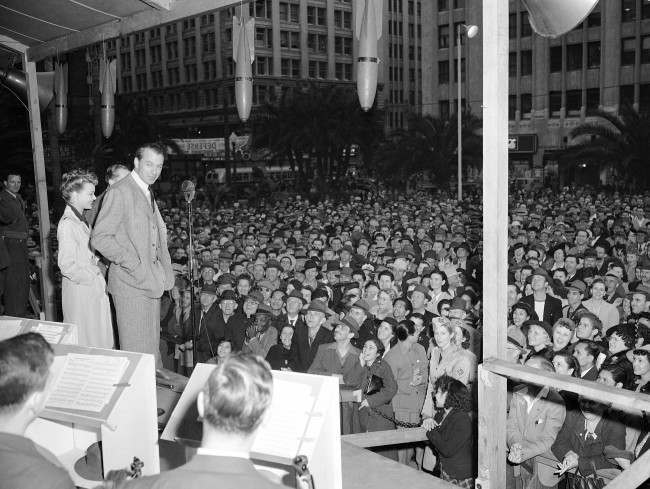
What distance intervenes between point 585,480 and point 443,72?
58.2m

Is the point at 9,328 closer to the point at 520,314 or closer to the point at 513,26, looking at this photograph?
the point at 520,314

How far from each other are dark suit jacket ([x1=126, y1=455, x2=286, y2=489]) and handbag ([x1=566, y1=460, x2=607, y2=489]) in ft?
12.4

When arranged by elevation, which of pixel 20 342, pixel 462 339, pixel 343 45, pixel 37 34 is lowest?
pixel 462 339

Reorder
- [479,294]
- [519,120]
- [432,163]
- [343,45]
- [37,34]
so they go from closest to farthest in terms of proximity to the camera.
Answer: [37,34] < [479,294] < [432,163] < [519,120] < [343,45]

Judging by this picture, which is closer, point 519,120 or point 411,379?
point 411,379

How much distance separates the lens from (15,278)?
26.8 feet

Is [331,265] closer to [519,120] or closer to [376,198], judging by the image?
[376,198]

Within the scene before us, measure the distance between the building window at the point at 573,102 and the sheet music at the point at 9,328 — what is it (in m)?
52.5

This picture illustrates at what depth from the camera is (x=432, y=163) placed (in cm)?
3481

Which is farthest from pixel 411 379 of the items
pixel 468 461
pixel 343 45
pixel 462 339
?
pixel 343 45

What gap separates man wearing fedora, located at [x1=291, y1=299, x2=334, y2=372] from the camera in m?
7.52

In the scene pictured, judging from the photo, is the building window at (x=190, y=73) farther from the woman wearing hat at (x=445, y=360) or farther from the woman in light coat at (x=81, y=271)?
the woman in light coat at (x=81, y=271)

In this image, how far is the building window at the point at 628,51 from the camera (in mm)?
48750

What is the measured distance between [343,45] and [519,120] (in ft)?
123
